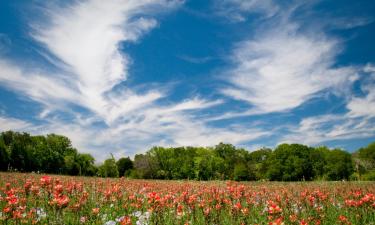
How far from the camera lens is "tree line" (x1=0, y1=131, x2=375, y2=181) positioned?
79.1m

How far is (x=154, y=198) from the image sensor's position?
5.41 metres

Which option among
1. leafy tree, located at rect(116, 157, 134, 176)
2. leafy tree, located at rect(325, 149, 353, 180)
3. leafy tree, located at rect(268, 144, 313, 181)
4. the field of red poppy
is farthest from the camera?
leafy tree, located at rect(116, 157, 134, 176)

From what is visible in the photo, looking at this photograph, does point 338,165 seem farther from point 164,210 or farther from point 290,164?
point 164,210

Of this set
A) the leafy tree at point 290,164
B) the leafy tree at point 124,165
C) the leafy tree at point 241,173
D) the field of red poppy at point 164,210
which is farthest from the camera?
the leafy tree at point 124,165

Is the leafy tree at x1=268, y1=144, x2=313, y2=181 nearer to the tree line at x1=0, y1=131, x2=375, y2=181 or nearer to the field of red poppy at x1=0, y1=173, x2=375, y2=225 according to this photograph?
the tree line at x1=0, y1=131, x2=375, y2=181

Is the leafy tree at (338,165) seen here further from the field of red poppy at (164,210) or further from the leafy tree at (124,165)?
the field of red poppy at (164,210)

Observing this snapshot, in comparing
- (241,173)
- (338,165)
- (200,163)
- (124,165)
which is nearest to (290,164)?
(338,165)

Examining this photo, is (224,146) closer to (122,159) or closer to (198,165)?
(198,165)

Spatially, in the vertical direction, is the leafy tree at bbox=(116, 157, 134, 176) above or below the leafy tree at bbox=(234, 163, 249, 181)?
above

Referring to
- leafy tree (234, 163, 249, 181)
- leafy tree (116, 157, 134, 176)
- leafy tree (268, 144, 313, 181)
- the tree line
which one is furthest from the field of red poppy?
leafy tree (116, 157, 134, 176)

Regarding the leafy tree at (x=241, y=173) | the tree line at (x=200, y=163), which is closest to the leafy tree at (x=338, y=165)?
the tree line at (x=200, y=163)

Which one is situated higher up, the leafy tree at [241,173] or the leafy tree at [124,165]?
the leafy tree at [124,165]

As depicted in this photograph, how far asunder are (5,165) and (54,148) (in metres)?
41.9

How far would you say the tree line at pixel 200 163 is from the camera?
79.1 m
